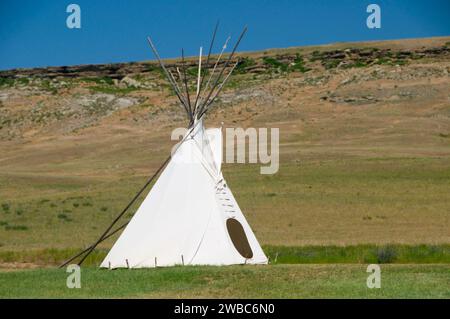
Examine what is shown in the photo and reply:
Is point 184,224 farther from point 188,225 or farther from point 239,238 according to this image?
point 239,238

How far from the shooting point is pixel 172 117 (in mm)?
82500

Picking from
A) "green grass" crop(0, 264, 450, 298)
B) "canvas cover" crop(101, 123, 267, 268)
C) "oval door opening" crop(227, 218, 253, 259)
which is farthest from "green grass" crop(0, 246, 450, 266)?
"green grass" crop(0, 264, 450, 298)

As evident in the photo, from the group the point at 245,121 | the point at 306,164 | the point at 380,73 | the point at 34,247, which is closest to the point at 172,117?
the point at 245,121

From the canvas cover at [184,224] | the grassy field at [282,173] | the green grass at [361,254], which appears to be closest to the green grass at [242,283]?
the grassy field at [282,173]

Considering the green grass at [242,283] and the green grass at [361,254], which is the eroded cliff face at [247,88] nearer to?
the green grass at [361,254]

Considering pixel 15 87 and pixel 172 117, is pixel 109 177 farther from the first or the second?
pixel 15 87

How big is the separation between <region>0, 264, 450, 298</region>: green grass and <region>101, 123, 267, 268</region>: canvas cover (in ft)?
3.13

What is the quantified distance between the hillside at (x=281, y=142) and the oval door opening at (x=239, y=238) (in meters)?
5.63

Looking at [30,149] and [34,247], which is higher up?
[30,149]

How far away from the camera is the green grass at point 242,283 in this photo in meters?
15.1

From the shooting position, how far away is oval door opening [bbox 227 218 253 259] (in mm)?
19484

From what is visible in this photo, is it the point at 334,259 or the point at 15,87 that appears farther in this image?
the point at 15,87
